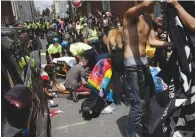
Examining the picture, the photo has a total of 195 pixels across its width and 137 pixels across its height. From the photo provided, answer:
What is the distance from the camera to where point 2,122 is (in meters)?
1.96

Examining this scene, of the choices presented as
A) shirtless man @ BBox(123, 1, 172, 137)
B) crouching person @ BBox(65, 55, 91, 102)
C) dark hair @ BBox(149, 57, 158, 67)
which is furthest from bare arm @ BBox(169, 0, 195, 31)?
crouching person @ BBox(65, 55, 91, 102)

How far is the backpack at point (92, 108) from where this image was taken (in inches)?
208

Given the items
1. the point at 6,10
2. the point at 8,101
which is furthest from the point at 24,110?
the point at 6,10

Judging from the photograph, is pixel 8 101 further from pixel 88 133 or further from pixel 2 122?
pixel 88 133

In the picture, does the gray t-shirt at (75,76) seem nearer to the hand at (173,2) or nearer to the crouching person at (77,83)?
the crouching person at (77,83)

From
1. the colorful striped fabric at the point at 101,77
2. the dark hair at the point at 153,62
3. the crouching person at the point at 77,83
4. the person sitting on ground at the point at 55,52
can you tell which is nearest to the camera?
the colorful striped fabric at the point at 101,77

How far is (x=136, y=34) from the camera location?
3.53 m

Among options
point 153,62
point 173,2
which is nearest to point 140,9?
point 173,2

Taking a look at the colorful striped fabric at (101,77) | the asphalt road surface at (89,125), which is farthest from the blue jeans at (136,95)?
the colorful striped fabric at (101,77)

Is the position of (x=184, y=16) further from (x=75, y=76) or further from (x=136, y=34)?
(x=75, y=76)

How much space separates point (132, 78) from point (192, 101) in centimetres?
75

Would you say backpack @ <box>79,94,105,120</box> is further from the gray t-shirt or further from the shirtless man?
the shirtless man

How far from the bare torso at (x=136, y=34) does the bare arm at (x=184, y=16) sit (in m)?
0.54

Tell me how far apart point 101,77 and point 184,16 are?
2.93m
